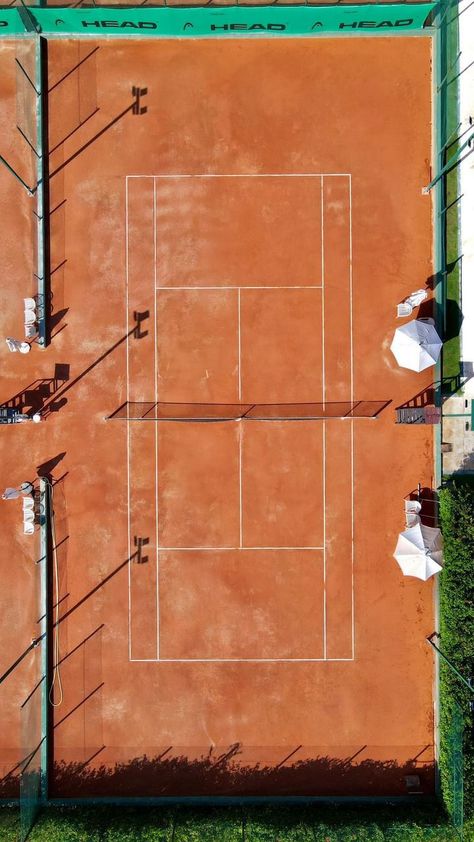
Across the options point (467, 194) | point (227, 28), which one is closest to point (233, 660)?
point (467, 194)

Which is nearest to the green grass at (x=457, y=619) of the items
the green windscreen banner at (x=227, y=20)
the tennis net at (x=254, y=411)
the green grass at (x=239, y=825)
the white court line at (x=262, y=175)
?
the green grass at (x=239, y=825)

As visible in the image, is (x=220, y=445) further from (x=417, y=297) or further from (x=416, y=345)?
(x=417, y=297)

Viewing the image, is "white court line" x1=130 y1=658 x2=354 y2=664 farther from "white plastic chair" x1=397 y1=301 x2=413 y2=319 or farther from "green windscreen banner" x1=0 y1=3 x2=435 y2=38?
"green windscreen banner" x1=0 y1=3 x2=435 y2=38

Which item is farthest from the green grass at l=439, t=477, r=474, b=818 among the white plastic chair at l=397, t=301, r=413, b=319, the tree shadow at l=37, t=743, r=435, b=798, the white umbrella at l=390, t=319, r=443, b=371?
the white plastic chair at l=397, t=301, r=413, b=319

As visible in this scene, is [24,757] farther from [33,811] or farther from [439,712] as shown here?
[439,712]

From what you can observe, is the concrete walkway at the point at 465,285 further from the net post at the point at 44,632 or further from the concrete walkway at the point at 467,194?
the net post at the point at 44,632

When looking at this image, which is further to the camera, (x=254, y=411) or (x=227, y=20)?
(x=254, y=411)

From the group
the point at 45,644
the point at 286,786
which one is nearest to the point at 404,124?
the point at 45,644

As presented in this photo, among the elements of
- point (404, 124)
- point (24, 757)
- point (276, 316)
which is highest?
point (404, 124)
